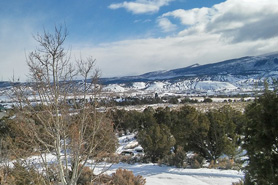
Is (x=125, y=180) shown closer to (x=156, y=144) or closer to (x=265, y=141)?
(x=265, y=141)

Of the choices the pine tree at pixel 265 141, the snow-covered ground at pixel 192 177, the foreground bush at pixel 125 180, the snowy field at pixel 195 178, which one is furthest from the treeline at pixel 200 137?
the pine tree at pixel 265 141

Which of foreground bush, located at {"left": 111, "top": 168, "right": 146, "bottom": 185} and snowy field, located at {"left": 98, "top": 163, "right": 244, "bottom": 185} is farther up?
foreground bush, located at {"left": 111, "top": 168, "right": 146, "bottom": 185}

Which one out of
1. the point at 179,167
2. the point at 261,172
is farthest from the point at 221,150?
the point at 261,172

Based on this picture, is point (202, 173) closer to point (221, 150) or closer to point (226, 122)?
point (221, 150)

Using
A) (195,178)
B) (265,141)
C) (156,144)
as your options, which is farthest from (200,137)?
(265,141)

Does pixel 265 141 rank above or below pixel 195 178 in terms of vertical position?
above

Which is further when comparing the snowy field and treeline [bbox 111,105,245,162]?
treeline [bbox 111,105,245,162]

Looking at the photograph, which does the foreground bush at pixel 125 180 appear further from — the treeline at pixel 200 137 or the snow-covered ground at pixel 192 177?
the treeline at pixel 200 137

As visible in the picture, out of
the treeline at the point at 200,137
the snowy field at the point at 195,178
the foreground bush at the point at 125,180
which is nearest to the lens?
the foreground bush at the point at 125,180

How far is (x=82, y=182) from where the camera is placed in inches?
448

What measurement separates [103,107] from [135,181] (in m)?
5.13

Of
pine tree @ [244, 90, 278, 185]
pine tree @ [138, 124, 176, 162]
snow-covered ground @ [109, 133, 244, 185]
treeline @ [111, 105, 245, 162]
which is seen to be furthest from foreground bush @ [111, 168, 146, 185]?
pine tree @ [138, 124, 176, 162]

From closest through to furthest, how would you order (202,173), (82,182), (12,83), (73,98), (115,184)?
(12,83)
(73,98)
(115,184)
(82,182)
(202,173)

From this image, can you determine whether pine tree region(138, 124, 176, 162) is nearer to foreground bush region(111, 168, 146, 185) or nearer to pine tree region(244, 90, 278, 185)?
foreground bush region(111, 168, 146, 185)
